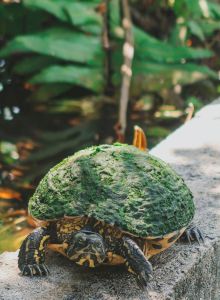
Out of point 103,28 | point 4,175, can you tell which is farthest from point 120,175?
point 103,28

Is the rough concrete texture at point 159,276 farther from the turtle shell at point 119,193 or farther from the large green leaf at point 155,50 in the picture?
the large green leaf at point 155,50

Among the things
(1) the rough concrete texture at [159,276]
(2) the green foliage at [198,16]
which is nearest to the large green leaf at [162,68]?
(2) the green foliage at [198,16]

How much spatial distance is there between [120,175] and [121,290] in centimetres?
45

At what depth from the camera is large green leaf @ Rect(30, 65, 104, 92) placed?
6473mm

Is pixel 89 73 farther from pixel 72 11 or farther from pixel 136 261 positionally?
pixel 136 261

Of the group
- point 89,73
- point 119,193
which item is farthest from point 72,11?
point 119,193

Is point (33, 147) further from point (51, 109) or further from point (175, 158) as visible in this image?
point (175, 158)

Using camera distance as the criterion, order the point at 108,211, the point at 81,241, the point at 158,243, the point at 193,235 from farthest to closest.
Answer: the point at 193,235, the point at 158,243, the point at 108,211, the point at 81,241

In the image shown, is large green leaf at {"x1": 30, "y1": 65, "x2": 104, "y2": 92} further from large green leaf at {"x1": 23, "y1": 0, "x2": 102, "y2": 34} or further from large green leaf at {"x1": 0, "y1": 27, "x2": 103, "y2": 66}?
large green leaf at {"x1": 23, "y1": 0, "x2": 102, "y2": 34}

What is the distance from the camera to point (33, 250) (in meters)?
2.37

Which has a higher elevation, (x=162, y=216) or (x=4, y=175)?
(x=162, y=216)

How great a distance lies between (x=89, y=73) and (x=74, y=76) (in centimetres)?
19

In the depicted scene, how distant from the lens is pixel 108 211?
87.4 inches

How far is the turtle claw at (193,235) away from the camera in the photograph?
2.68m
